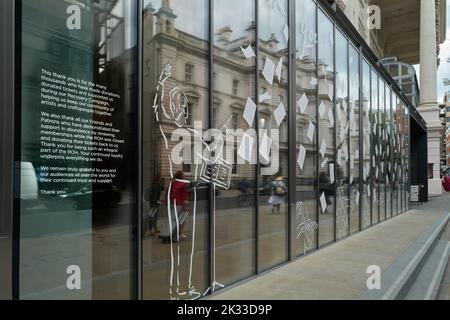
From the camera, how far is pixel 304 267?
7047 mm

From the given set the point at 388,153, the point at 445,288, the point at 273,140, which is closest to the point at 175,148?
the point at 273,140

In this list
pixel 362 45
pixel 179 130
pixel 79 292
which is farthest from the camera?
pixel 362 45

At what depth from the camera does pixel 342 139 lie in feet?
35.6

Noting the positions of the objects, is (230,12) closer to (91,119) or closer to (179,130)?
(179,130)

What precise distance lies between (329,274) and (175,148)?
11.3ft

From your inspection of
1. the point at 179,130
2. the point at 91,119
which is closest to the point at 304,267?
the point at 179,130

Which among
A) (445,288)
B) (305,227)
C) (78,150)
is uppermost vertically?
(78,150)

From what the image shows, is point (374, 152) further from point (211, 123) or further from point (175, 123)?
point (175, 123)

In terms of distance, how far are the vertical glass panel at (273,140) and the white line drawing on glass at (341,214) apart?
3152mm

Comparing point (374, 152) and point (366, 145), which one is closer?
point (366, 145)

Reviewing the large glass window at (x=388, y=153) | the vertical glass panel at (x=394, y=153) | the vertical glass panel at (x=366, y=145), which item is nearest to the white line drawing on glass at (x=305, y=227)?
the vertical glass panel at (x=366, y=145)

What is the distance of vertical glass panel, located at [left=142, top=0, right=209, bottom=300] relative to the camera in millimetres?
4562

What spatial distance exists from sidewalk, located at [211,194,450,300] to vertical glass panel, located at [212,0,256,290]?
401mm
